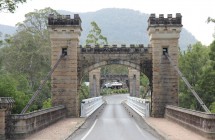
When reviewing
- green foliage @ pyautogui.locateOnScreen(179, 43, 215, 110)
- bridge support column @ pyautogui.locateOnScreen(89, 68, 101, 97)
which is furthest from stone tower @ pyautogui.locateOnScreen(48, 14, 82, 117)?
bridge support column @ pyautogui.locateOnScreen(89, 68, 101, 97)

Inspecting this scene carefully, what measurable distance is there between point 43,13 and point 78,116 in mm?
31724

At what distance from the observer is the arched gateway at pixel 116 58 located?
26.9 m

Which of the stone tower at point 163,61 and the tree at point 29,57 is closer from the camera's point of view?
the stone tower at point 163,61

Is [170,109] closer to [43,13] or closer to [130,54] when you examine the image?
[130,54]

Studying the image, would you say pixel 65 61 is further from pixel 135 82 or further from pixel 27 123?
pixel 135 82

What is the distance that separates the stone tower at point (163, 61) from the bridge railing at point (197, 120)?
3996 millimetres

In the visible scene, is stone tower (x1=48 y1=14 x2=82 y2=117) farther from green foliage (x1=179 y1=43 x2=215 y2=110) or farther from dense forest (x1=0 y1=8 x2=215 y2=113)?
green foliage (x1=179 y1=43 x2=215 y2=110)

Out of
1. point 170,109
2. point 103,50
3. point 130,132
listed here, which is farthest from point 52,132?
point 103,50

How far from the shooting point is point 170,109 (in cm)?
2419

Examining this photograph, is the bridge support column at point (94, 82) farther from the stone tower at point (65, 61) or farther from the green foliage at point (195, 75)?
the stone tower at point (65, 61)

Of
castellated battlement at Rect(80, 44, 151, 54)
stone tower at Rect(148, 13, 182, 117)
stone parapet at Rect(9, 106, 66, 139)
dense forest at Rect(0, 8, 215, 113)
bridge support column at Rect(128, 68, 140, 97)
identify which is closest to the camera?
stone parapet at Rect(9, 106, 66, 139)

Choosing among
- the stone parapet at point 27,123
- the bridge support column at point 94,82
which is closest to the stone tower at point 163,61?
the stone parapet at point 27,123

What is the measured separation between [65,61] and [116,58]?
3.43 meters

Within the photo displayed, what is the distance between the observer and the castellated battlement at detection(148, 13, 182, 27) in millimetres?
26938
